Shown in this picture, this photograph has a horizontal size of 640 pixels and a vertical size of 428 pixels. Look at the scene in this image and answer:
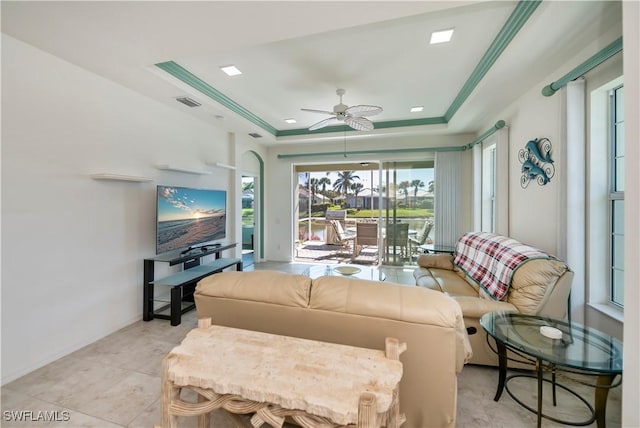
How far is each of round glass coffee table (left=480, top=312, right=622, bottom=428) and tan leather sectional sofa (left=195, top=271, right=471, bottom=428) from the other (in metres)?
0.41

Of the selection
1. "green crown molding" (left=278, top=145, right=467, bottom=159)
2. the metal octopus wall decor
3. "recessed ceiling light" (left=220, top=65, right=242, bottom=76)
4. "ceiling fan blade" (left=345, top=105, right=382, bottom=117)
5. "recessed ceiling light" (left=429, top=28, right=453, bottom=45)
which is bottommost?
the metal octopus wall decor

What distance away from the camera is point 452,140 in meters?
5.12

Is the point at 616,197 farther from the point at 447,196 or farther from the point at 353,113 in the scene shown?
the point at 447,196

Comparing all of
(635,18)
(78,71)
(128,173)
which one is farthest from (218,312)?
(78,71)

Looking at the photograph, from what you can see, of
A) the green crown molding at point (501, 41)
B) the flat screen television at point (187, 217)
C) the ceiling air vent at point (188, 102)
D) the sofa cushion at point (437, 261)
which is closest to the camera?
the green crown molding at point (501, 41)

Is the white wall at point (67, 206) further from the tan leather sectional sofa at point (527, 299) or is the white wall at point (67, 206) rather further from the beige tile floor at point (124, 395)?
the tan leather sectional sofa at point (527, 299)

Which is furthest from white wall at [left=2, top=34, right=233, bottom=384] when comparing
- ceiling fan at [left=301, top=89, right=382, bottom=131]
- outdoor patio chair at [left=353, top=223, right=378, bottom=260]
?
outdoor patio chair at [left=353, top=223, right=378, bottom=260]

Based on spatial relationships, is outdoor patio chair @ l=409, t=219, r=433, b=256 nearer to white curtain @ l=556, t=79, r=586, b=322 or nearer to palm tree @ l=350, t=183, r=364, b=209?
white curtain @ l=556, t=79, r=586, b=322

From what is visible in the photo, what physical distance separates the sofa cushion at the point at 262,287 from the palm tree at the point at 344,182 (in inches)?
306

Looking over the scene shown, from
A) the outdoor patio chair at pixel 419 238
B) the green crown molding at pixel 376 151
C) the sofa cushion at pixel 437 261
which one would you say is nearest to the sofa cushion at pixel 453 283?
the sofa cushion at pixel 437 261

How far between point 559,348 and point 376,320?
109 centimetres

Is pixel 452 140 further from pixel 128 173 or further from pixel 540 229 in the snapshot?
pixel 128 173

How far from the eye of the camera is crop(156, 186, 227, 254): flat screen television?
315 cm

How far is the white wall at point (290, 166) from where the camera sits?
525cm
